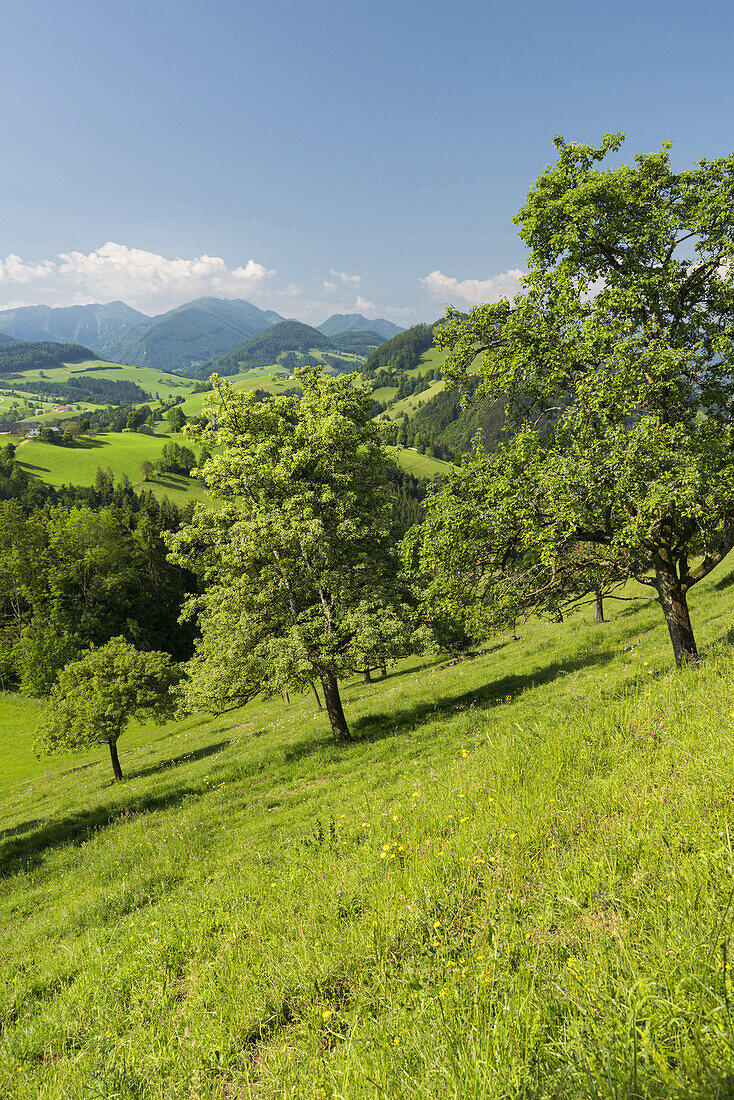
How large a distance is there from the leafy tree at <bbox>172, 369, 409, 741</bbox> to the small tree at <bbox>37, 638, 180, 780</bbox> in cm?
1635

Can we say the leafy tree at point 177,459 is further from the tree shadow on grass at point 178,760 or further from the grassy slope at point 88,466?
the tree shadow on grass at point 178,760

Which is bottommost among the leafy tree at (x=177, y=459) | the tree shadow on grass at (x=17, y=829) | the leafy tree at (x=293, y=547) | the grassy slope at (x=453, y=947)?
the tree shadow on grass at (x=17, y=829)

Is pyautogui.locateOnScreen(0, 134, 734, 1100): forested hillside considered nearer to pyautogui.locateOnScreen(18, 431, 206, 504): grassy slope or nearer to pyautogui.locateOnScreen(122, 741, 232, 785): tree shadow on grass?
pyautogui.locateOnScreen(122, 741, 232, 785): tree shadow on grass

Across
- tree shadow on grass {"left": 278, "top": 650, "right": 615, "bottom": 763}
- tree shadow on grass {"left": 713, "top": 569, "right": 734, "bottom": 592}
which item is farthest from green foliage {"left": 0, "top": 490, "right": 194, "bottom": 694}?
tree shadow on grass {"left": 713, "top": 569, "right": 734, "bottom": 592}

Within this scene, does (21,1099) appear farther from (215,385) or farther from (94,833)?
(215,385)

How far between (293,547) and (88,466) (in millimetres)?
193817

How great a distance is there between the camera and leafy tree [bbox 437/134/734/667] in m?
10.5

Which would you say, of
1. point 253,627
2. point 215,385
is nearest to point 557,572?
point 253,627

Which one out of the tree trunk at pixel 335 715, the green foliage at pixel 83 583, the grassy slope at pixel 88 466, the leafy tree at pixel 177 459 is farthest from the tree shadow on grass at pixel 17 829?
the leafy tree at pixel 177 459

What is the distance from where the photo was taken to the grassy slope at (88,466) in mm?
170500

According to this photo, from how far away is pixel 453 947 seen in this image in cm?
409

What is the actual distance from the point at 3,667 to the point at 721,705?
10419 centimetres

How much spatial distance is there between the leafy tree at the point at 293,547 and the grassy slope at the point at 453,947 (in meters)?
8.37

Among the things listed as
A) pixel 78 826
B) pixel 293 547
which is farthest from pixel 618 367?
pixel 78 826
